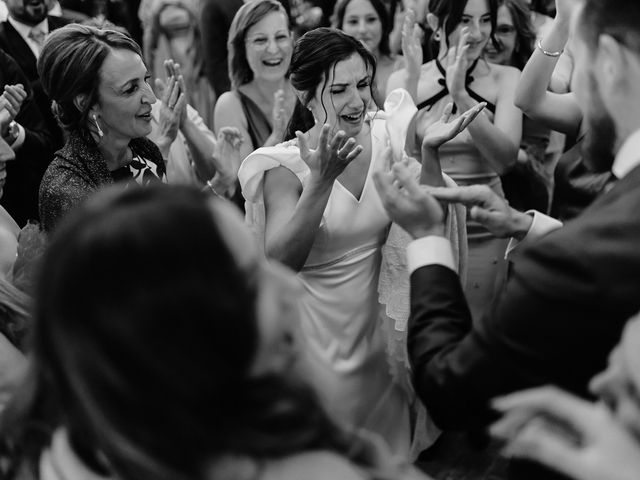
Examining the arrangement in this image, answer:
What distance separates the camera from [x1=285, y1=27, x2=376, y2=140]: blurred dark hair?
2508mm

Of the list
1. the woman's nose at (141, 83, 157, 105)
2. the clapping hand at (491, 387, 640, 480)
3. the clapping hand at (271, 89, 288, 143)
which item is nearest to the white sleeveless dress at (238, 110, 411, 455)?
the woman's nose at (141, 83, 157, 105)

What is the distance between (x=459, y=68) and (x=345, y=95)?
657mm

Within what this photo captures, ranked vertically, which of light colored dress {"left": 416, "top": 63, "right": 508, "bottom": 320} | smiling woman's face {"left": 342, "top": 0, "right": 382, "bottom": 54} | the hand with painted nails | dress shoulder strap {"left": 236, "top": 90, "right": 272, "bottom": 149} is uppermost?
the hand with painted nails

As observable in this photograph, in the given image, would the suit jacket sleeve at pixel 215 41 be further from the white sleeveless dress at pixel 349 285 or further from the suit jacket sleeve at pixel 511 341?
the suit jacket sleeve at pixel 511 341

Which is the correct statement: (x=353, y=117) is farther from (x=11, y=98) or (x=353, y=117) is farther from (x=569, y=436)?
(x=569, y=436)

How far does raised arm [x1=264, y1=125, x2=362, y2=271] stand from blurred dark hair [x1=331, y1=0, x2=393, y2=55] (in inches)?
66.1

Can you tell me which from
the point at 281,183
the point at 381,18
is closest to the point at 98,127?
the point at 281,183

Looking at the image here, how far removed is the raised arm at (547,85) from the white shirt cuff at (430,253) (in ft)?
4.29

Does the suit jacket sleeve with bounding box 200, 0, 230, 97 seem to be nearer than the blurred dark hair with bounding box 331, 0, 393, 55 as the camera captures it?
No

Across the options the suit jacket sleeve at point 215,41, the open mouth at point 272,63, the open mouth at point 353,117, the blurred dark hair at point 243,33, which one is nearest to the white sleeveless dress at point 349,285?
the open mouth at point 353,117

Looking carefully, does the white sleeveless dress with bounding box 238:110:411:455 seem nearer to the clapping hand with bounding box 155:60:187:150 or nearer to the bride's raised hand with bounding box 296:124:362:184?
the bride's raised hand with bounding box 296:124:362:184

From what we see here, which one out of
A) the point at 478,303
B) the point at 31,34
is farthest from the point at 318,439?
the point at 31,34

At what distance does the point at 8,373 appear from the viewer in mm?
1525

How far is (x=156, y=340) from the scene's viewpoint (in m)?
0.87
